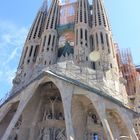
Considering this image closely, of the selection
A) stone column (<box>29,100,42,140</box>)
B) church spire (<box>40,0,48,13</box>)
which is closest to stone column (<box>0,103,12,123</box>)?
stone column (<box>29,100,42,140</box>)

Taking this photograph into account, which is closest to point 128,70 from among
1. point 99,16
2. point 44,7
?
point 99,16

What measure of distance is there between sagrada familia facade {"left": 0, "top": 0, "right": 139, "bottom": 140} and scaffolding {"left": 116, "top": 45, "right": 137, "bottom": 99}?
25.1 feet

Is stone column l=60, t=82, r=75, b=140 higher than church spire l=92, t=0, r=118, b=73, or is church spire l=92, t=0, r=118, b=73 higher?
church spire l=92, t=0, r=118, b=73

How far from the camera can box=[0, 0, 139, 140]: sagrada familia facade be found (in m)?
18.9

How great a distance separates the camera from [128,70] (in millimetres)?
34719

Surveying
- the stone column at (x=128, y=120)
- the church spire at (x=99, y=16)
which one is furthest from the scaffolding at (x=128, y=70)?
the stone column at (x=128, y=120)

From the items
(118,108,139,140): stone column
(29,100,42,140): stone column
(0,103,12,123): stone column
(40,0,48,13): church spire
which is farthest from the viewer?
(40,0,48,13): church spire

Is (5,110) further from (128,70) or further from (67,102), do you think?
(128,70)

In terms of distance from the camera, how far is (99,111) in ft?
58.7

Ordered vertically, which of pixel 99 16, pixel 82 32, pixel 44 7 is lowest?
pixel 82 32

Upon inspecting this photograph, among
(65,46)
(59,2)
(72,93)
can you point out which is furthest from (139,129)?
(59,2)

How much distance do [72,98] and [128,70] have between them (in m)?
16.8

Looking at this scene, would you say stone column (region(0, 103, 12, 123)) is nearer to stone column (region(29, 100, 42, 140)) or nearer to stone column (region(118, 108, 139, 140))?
stone column (region(29, 100, 42, 140))

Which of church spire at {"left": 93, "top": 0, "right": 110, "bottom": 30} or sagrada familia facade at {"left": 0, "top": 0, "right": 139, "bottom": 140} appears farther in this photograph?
church spire at {"left": 93, "top": 0, "right": 110, "bottom": 30}
